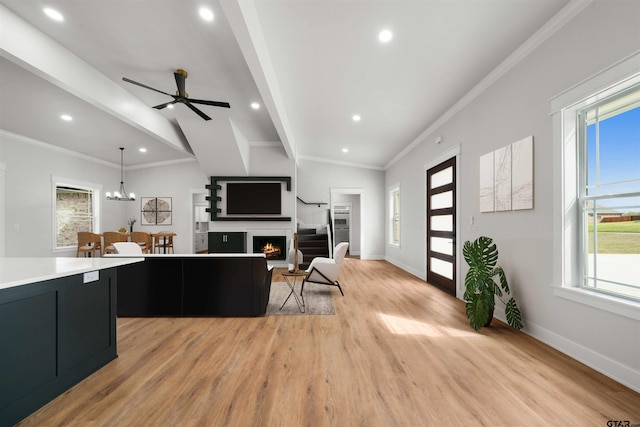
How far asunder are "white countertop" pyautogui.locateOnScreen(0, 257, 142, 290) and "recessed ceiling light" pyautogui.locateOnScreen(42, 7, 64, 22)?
258 cm

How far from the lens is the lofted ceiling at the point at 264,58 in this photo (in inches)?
94.8

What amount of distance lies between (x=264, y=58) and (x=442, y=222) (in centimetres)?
376

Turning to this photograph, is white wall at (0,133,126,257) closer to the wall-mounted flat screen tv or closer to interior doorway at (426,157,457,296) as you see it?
the wall-mounted flat screen tv

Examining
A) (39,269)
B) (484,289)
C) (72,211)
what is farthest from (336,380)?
(72,211)

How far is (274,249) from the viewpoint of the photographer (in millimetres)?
7211

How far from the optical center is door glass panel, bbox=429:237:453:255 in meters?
4.43

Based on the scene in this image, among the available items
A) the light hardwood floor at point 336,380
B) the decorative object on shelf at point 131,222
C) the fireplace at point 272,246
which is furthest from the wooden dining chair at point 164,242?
the light hardwood floor at point 336,380

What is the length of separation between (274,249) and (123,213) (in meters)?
5.31

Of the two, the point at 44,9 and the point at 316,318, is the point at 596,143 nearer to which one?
the point at 316,318

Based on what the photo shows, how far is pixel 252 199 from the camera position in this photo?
7098 millimetres

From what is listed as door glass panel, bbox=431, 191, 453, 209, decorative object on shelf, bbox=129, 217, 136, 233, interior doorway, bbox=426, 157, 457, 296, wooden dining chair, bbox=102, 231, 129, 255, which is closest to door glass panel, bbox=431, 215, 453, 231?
interior doorway, bbox=426, 157, 457, 296

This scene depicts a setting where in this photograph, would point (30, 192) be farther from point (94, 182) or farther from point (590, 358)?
point (590, 358)

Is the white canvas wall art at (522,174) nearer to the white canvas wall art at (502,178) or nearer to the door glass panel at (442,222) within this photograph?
the white canvas wall art at (502,178)

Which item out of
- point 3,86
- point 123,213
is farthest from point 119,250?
point 123,213
